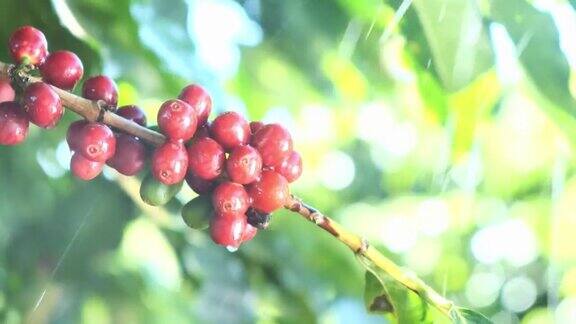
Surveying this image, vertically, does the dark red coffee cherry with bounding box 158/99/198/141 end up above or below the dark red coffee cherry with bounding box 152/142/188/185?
above

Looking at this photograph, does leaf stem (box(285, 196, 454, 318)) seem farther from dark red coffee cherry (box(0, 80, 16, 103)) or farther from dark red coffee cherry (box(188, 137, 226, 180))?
dark red coffee cherry (box(0, 80, 16, 103))

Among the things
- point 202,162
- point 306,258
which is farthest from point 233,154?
point 306,258

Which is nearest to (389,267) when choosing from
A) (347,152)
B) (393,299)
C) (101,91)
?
(393,299)

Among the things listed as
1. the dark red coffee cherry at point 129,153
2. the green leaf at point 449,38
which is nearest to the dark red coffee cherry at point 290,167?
the dark red coffee cherry at point 129,153

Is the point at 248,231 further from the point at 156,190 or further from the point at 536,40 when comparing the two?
the point at 536,40

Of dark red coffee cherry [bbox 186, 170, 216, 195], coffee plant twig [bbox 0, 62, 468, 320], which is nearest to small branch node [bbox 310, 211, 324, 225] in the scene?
coffee plant twig [bbox 0, 62, 468, 320]
